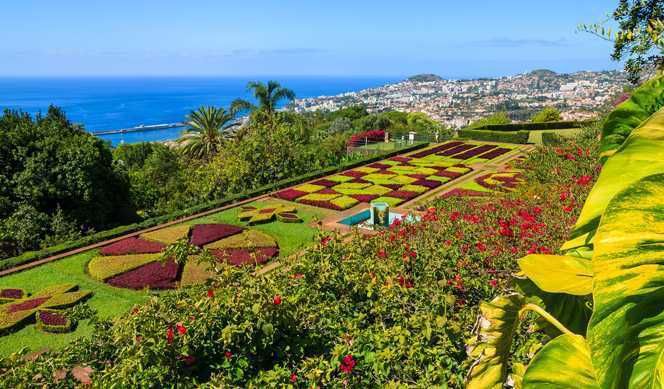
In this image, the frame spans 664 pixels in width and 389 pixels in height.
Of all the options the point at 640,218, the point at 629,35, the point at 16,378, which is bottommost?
the point at 16,378

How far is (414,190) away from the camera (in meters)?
19.9

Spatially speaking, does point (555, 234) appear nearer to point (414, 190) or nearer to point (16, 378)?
point (16, 378)

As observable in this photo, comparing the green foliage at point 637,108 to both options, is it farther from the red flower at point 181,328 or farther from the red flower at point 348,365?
the red flower at point 181,328

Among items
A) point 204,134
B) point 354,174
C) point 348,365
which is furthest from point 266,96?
point 348,365

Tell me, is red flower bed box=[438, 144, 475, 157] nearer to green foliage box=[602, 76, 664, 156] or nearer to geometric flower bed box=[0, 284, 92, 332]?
geometric flower bed box=[0, 284, 92, 332]

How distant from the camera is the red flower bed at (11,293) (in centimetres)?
1055

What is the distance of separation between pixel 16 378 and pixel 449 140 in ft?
119

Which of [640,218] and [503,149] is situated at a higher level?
[640,218]

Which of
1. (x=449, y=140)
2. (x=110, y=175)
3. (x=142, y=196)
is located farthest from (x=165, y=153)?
Result: (x=449, y=140)

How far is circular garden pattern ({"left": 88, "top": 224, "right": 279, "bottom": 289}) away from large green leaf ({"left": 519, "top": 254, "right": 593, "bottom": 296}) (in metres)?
9.09

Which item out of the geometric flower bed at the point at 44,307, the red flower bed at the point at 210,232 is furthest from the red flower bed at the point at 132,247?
the geometric flower bed at the point at 44,307

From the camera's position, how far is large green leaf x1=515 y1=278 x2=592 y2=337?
1.29 m

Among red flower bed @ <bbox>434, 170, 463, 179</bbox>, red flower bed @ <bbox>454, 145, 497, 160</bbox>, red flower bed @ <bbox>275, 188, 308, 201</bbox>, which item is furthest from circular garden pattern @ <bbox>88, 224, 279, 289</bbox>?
red flower bed @ <bbox>454, 145, 497, 160</bbox>

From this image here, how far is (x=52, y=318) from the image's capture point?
9438mm
